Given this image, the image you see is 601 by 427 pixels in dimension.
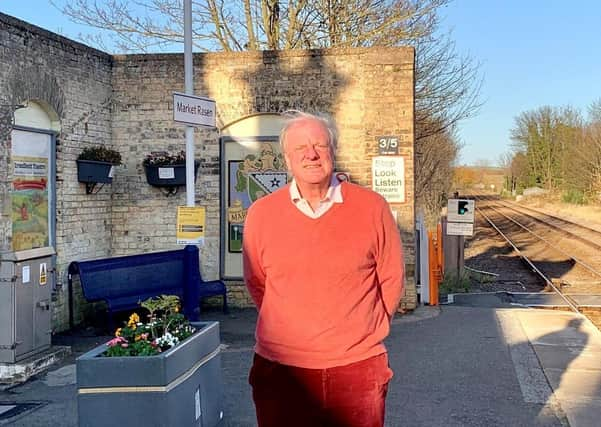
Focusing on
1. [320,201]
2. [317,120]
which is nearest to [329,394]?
[320,201]

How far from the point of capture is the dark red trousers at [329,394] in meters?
3.12

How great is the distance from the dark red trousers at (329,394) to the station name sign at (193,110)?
485 cm

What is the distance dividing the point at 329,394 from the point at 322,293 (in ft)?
1.41

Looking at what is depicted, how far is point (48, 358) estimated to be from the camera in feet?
24.2

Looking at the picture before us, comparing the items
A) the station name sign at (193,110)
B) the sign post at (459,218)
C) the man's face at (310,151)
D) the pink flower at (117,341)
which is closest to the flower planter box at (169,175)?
the station name sign at (193,110)

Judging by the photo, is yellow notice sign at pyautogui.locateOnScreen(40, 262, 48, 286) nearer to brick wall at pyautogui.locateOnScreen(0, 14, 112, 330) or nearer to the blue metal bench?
brick wall at pyautogui.locateOnScreen(0, 14, 112, 330)

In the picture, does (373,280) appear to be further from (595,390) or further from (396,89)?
(396,89)

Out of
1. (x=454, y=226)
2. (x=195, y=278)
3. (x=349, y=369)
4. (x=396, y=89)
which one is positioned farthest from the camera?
(x=454, y=226)

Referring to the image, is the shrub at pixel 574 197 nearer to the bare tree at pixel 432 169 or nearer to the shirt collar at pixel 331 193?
the bare tree at pixel 432 169

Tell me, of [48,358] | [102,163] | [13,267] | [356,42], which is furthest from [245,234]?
[356,42]

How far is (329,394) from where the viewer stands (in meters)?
3.13

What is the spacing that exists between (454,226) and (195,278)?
204 inches

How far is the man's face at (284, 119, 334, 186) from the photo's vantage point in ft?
10.4

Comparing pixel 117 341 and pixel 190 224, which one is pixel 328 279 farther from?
pixel 190 224
